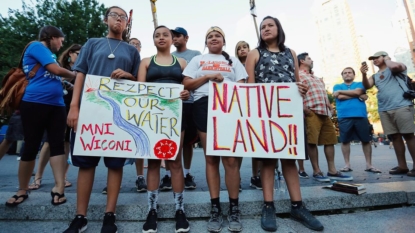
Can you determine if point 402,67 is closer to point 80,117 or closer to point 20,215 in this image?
point 80,117

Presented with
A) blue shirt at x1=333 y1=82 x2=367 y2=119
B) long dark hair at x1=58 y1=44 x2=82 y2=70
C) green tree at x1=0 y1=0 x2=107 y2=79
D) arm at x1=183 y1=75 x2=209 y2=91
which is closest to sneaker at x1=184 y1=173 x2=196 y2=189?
arm at x1=183 y1=75 x2=209 y2=91

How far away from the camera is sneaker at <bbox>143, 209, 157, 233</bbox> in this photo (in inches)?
82.4

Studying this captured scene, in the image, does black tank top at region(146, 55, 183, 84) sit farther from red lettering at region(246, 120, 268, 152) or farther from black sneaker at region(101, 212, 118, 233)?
black sneaker at region(101, 212, 118, 233)

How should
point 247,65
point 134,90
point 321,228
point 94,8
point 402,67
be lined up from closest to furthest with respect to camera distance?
point 321,228, point 134,90, point 247,65, point 402,67, point 94,8

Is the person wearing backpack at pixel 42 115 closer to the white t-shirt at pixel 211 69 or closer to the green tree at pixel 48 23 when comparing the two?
the white t-shirt at pixel 211 69

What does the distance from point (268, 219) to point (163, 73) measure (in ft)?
5.68

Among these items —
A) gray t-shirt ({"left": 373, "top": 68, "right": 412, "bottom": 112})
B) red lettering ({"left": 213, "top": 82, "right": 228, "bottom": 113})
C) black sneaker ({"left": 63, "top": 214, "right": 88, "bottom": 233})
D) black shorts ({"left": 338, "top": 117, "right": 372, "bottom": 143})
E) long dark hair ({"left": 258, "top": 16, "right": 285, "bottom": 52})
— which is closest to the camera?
black sneaker ({"left": 63, "top": 214, "right": 88, "bottom": 233})

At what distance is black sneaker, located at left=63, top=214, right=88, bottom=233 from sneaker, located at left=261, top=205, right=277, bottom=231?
160 centimetres

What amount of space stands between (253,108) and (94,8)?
18.6 meters

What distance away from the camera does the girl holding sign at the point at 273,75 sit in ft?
7.59

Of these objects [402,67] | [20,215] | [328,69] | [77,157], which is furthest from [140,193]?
[328,69]

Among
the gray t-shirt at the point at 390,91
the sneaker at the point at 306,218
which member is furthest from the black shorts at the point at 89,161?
the gray t-shirt at the point at 390,91

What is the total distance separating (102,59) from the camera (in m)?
2.41

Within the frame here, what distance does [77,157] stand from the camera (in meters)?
2.20
